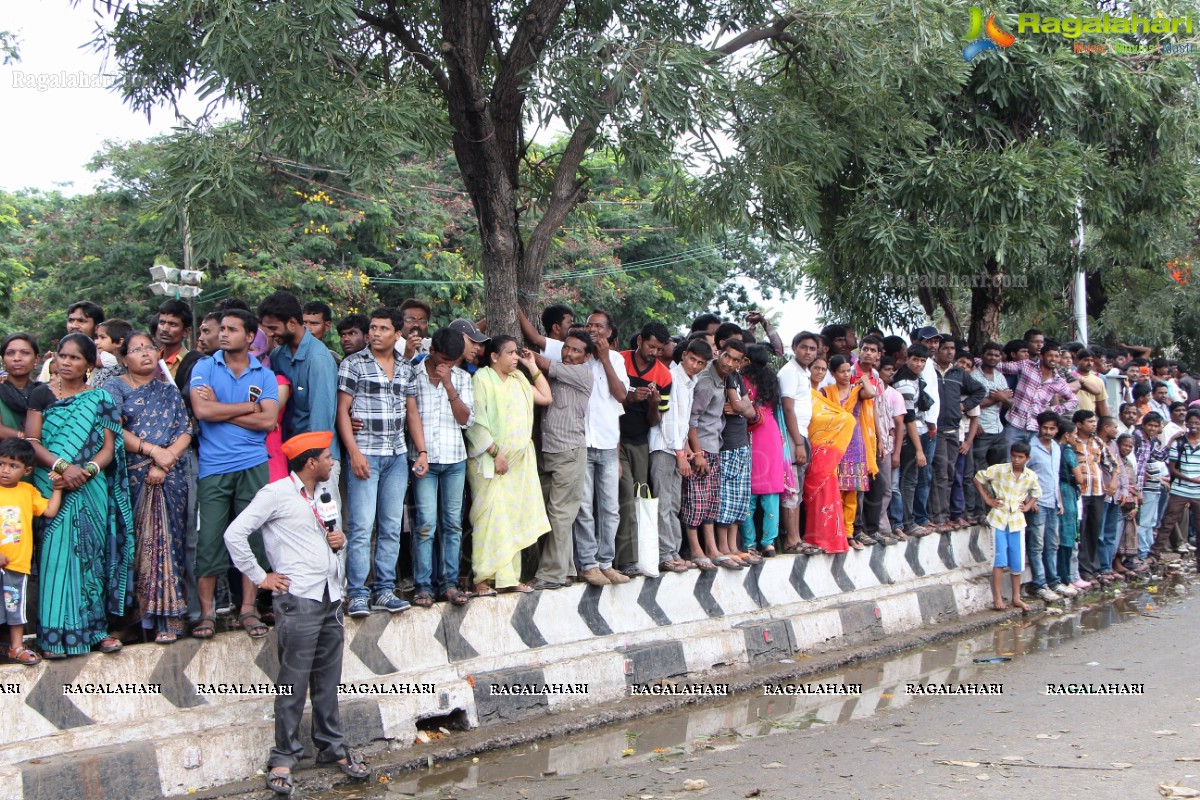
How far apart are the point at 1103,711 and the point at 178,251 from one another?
20.9 metres

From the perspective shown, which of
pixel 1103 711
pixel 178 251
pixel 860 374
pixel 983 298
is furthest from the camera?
pixel 178 251

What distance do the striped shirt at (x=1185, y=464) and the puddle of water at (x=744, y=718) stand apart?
13.3 feet

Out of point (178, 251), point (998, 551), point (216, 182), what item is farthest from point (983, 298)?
point (178, 251)

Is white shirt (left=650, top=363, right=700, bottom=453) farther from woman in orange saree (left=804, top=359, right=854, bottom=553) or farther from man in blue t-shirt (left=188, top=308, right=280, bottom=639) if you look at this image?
man in blue t-shirt (left=188, top=308, right=280, bottom=639)

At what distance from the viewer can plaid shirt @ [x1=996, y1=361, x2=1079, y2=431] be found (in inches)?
463

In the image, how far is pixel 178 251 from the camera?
75.5 ft

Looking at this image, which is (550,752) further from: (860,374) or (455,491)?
(860,374)

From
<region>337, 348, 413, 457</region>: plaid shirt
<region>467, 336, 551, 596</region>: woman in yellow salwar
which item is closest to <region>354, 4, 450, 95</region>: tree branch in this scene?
<region>467, 336, 551, 596</region>: woman in yellow salwar

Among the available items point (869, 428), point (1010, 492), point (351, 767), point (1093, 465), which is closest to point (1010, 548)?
point (1010, 492)

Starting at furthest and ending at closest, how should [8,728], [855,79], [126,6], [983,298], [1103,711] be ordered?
[983,298], [855,79], [126,6], [1103,711], [8,728]

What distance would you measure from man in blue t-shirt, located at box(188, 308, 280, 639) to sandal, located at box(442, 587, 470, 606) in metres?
1.26

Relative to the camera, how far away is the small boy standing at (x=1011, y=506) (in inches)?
411

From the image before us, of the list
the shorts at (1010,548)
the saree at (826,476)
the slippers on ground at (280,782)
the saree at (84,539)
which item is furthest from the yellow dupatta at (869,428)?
the saree at (84,539)

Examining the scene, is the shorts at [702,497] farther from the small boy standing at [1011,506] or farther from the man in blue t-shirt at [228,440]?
the man in blue t-shirt at [228,440]
